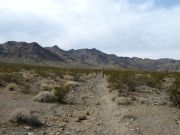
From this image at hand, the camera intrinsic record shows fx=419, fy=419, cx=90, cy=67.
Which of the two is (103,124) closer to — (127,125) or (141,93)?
(127,125)

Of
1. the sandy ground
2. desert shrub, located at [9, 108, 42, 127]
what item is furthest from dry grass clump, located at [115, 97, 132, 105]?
desert shrub, located at [9, 108, 42, 127]

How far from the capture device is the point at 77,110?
2123 centimetres

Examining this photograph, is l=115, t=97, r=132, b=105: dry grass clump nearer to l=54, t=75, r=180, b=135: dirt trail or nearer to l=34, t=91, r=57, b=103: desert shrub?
l=54, t=75, r=180, b=135: dirt trail

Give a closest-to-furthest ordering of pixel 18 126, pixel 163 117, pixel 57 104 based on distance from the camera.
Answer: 1. pixel 18 126
2. pixel 163 117
3. pixel 57 104

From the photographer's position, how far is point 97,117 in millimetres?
18797

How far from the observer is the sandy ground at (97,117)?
1563cm

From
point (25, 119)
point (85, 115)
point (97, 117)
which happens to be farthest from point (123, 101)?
point (25, 119)

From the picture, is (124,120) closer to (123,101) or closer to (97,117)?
(97,117)

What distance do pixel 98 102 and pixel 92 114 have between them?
4.88m

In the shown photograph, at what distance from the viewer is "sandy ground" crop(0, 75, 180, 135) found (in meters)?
15.6

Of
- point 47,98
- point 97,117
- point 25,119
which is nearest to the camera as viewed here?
point 25,119

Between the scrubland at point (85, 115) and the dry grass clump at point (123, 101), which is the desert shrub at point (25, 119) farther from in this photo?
the dry grass clump at point (123, 101)

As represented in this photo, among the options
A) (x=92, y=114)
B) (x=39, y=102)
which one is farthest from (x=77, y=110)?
(x=39, y=102)

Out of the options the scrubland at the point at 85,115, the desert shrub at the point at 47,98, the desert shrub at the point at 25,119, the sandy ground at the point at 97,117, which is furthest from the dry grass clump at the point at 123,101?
the desert shrub at the point at 25,119
